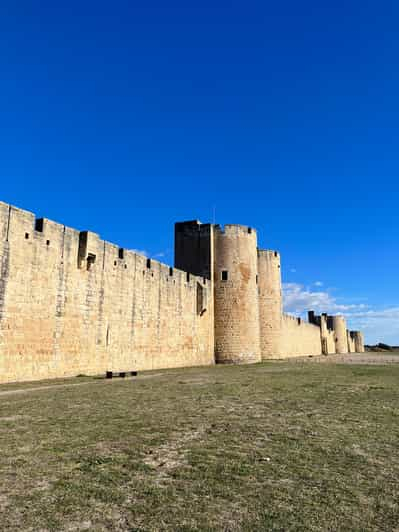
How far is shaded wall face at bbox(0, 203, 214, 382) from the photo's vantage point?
41.7 ft

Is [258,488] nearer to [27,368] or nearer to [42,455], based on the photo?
[42,455]

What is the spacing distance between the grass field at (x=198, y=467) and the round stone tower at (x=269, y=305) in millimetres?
22184

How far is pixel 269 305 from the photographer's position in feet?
99.7

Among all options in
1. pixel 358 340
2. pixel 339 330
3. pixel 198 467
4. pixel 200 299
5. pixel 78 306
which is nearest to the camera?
pixel 198 467

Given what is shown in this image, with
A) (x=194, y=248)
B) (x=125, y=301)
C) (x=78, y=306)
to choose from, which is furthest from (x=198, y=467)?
(x=194, y=248)

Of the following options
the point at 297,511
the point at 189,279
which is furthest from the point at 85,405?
the point at 189,279

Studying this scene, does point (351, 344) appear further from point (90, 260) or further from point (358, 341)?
point (90, 260)

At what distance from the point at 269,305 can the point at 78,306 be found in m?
17.8

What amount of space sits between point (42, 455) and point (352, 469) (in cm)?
318

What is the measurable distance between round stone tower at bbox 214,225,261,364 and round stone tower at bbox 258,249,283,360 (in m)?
3.27

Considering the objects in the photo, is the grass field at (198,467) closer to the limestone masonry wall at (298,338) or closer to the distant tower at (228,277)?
the distant tower at (228,277)

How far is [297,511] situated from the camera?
3143 mm

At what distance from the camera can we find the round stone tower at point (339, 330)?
65669 mm

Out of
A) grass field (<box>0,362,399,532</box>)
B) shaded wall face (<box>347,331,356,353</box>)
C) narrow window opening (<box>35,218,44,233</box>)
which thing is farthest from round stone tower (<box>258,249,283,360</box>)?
shaded wall face (<box>347,331,356,353</box>)
